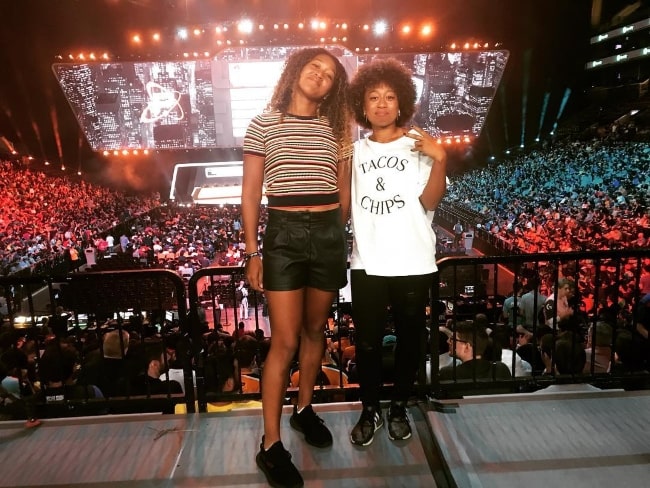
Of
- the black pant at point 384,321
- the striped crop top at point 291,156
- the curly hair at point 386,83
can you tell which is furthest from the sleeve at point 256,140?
the black pant at point 384,321

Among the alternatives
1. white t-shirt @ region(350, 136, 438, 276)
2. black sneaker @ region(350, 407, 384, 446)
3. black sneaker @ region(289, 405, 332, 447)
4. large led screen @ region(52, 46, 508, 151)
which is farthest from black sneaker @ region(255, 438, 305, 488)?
large led screen @ region(52, 46, 508, 151)

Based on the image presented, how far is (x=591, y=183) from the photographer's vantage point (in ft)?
73.6

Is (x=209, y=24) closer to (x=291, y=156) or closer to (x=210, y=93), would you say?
(x=210, y=93)

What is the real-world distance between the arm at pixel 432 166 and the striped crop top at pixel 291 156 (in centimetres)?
47

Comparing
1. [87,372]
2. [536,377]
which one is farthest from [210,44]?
[536,377]

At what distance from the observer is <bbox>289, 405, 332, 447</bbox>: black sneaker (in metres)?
2.57

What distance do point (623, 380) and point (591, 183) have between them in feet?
73.4

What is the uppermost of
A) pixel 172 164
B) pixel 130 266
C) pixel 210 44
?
pixel 210 44

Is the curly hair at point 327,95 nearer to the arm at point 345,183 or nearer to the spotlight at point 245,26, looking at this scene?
the arm at point 345,183

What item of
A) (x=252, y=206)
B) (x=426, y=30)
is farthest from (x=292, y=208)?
(x=426, y=30)

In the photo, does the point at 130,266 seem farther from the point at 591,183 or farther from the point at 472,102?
the point at 591,183

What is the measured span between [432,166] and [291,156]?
2.40 feet

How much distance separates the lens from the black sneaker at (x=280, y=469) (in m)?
2.23

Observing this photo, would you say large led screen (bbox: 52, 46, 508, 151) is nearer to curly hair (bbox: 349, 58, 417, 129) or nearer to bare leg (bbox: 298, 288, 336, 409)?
curly hair (bbox: 349, 58, 417, 129)
